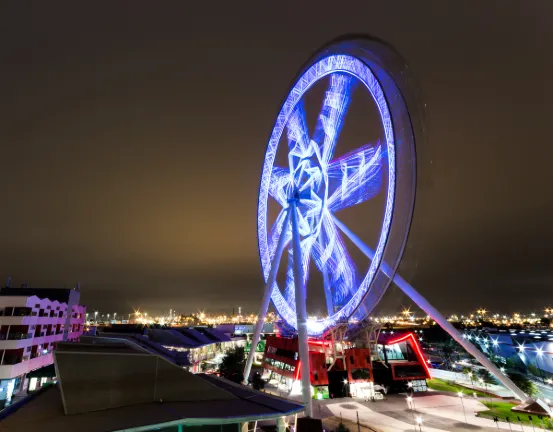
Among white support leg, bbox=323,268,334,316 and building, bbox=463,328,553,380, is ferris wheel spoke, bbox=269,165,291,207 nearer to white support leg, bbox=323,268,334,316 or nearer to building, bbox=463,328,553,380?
white support leg, bbox=323,268,334,316

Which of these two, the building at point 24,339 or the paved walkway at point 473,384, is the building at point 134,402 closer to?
the building at point 24,339

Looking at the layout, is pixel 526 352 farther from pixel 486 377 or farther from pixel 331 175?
pixel 331 175

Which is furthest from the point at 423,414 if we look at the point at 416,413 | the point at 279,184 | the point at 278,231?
the point at 279,184

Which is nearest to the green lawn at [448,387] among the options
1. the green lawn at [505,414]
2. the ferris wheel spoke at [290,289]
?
the green lawn at [505,414]

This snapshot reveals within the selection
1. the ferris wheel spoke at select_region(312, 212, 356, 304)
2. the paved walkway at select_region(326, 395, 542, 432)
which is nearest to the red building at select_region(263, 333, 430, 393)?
the paved walkway at select_region(326, 395, 542, 432)

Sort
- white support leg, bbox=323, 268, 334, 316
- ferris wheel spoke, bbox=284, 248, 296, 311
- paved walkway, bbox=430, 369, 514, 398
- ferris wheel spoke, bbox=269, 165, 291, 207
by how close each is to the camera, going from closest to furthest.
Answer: white support leg, bbox=323, 268, 334, 316 → ferris wheel spoke, bbox=269, 165, 291, 207 → ferris wheel spoke, bbox=284, 248, 296, 311 → paved walkway, bbox=430, 369, 514, 398

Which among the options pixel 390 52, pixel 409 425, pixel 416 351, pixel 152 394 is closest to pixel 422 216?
pixel 390 52

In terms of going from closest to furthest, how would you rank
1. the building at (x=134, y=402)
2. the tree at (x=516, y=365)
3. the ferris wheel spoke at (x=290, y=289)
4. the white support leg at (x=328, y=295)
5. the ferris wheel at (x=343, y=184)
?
the building at (x=134, y=402) < the ferris wheel at (x=343, y=184) < the white support leg at (x=328, y=295) < the ferris wheel spoke at (x=290, y=289) < the tree at (x=516, y=365)
